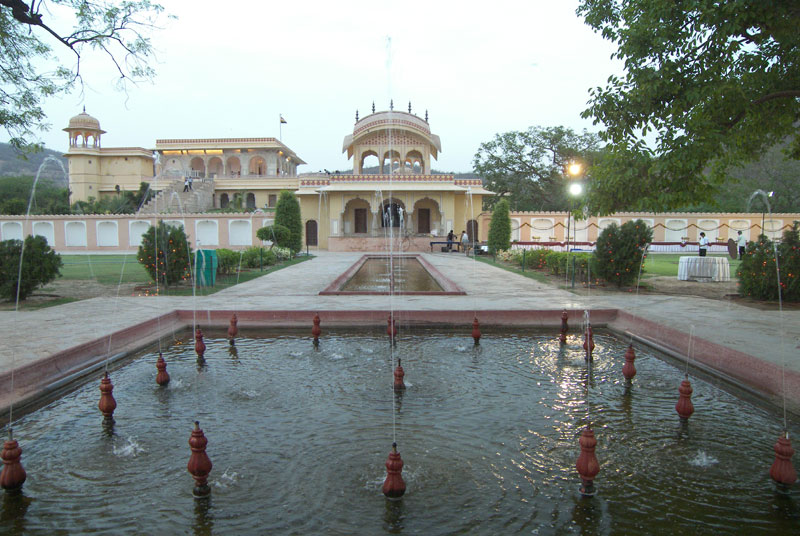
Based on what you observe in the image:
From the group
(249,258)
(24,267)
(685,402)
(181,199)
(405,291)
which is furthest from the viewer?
(181,199)

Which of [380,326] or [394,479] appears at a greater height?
[380,326]

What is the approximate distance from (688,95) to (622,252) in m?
6.39

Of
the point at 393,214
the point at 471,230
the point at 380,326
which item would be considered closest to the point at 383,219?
the point at 393,214

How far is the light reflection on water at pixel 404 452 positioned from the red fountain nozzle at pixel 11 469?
4.0 inches

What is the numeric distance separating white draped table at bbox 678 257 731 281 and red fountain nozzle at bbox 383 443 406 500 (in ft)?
42.5

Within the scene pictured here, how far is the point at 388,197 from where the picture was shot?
2942 centimetres

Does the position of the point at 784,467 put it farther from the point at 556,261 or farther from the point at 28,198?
the point at 28,198

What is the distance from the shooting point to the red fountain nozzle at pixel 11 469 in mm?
3371

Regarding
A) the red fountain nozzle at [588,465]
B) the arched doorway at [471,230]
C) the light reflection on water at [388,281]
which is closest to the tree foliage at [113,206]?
the arched doorway at [471,230]

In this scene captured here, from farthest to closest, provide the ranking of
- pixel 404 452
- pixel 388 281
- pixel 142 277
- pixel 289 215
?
1. pixel 289 215
2. pixel 142 277
3. pixel 388 281
4. pixel 404 452

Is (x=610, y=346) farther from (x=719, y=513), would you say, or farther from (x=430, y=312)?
(x=719, y=513)

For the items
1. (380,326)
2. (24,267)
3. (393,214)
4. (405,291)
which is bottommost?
(380,326)

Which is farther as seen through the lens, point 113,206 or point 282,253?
point 113,206

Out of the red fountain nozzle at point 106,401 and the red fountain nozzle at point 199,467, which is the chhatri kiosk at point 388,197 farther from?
the red fountain nozzle at point 199,467
